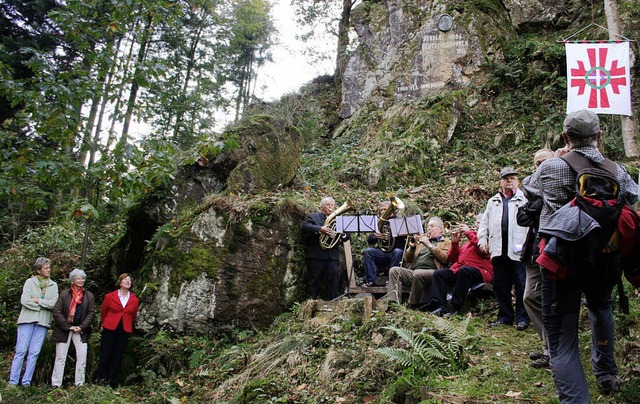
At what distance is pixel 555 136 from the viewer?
504 inches

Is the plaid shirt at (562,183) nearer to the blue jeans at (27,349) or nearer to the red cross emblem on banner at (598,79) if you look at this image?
the red cross emblem on banner at (598,79)

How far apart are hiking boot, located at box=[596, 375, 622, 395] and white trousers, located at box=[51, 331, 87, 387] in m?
6.45

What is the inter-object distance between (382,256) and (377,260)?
11 cm

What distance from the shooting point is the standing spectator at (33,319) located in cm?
718

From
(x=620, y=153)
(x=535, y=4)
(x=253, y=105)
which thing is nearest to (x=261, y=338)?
(x=620, y=153)

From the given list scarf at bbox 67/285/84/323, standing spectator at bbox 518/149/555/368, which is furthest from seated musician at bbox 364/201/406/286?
scarf at bbox 67/285/84/323

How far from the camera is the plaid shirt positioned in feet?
10.8

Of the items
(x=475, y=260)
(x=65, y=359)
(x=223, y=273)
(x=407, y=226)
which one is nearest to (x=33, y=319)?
(x=65, y=359)

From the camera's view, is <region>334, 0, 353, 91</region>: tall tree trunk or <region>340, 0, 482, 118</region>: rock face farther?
<region>334, 0, 353, 91</region>: tall tree trunk

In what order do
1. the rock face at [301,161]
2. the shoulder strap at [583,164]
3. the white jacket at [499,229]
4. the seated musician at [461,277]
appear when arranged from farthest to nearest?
the rock face at [301,161] < the seated musician at [461,277] < the white jacket at [499,229] < the shoulder strap at [583,164]

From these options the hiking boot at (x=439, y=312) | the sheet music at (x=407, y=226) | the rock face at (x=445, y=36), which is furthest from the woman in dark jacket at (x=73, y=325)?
the rock face at (x=445, y=36)

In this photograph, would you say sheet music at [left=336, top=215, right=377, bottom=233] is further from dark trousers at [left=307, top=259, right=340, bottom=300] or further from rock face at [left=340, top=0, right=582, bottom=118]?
rock face at [left=340, top=0, right=582, bottom=118]

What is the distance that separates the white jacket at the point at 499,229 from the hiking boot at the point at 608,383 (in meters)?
2.13

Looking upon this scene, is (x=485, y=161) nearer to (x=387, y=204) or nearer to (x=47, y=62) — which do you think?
(x=387, y=204)
